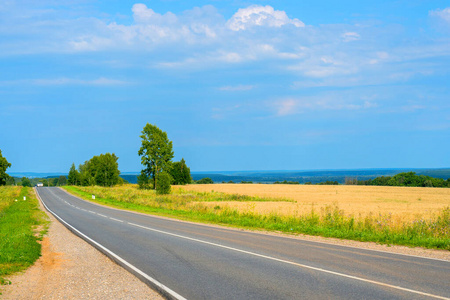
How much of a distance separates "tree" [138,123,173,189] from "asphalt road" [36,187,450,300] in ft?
220

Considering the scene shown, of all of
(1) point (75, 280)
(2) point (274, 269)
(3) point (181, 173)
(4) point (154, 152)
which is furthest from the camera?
(3) point (181, 173)

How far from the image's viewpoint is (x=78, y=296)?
25.0 ft

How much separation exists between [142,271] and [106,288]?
1.36m

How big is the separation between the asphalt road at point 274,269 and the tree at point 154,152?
6701 centimetres

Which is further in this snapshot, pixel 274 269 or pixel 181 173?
pixel 181 173

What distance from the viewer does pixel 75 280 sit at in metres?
8.94

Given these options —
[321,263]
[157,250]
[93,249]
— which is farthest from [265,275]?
[93,249]

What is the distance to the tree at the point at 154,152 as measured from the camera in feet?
265

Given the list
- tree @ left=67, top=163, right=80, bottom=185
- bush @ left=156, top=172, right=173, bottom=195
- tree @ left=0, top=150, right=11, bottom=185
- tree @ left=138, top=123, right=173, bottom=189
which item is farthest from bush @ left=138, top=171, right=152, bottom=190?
tree @ left=67, top=163, right=80, bottom=185

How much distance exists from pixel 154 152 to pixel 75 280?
2885 inches

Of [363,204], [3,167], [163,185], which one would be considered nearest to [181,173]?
[3,167]

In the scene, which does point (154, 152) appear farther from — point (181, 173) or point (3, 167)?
point (3, 167)

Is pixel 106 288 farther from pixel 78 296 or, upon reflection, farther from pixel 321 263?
pixel 321 263

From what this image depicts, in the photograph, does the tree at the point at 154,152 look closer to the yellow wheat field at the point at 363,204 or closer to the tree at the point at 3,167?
the yellow wheat field at the point at 363,204
